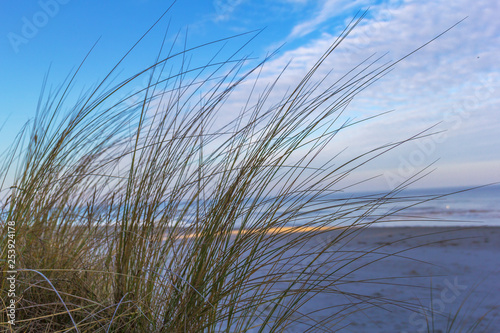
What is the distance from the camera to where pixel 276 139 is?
1534mm

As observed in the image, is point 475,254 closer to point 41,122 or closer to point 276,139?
point 276,139

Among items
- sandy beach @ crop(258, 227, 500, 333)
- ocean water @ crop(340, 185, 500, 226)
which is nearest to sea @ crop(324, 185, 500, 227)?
ocean water @ crop(340, 185, 500, 226)

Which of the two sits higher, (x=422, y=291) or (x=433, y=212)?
(x=433, y=212)

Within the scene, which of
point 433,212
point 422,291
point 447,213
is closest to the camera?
point 422,291

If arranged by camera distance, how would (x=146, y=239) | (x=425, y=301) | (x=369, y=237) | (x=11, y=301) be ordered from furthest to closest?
(x=369, y=237)
(x=425, y=301)
(x=146, y=239)
(x=11, y=301)

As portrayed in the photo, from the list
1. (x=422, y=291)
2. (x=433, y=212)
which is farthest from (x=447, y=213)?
(x=422, y=291)

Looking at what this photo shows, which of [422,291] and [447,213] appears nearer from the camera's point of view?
[422,291]

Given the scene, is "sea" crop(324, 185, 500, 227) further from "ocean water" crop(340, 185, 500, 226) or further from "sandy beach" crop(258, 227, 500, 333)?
"sandy beach" crop(258, 227, 500, 333)

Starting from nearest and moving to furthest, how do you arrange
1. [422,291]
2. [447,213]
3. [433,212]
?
[422,291], [447,213], [433,212]

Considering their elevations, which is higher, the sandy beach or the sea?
the sea

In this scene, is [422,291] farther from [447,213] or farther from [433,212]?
[433,212]

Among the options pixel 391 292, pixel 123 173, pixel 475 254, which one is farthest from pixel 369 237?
pixel 123 173

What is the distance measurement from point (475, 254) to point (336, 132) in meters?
5.47

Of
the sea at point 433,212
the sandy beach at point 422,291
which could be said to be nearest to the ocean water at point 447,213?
the sea at point 433,212
